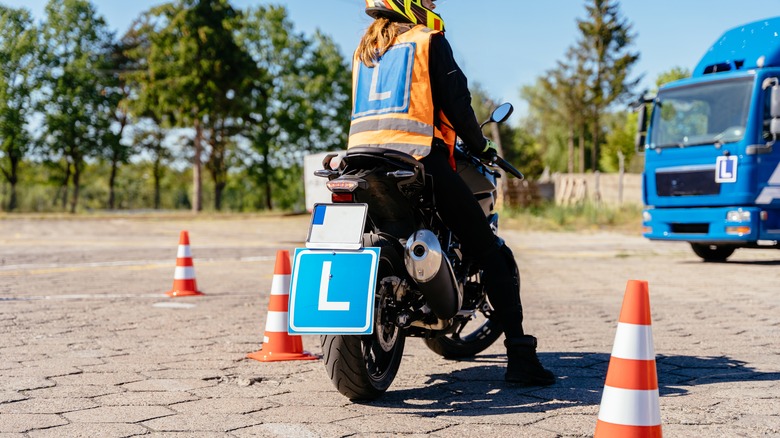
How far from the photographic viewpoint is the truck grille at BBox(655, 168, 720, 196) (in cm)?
1323

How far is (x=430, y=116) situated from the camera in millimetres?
4270

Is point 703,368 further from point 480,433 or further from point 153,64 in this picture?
point 153,64

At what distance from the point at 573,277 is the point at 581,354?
19.4 feet

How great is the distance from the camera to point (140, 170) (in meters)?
71.2

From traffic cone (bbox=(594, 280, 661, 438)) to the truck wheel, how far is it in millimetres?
11910

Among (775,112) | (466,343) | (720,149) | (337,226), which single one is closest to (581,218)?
(720,149)

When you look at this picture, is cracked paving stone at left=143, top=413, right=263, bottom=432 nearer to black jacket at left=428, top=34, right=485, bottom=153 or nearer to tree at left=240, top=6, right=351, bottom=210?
black jacket at left=428, top=34, right=485, bottom=153

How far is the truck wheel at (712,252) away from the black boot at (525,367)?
1076cm

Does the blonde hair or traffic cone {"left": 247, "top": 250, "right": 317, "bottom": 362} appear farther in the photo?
traffic cone {"left": 247, "top": 250, "right": 317, "bottom": 362}

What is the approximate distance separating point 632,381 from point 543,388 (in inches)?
54.3

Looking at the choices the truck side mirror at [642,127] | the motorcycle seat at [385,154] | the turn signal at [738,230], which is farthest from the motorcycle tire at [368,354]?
the truck side mirror at [642,127]

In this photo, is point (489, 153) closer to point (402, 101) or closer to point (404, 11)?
point (402, 101)

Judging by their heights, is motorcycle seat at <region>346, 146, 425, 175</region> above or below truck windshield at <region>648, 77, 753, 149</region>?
below

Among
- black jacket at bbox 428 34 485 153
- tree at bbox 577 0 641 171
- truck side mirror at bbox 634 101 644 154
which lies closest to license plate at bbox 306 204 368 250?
black jacket at bbox 428 34 485 153
